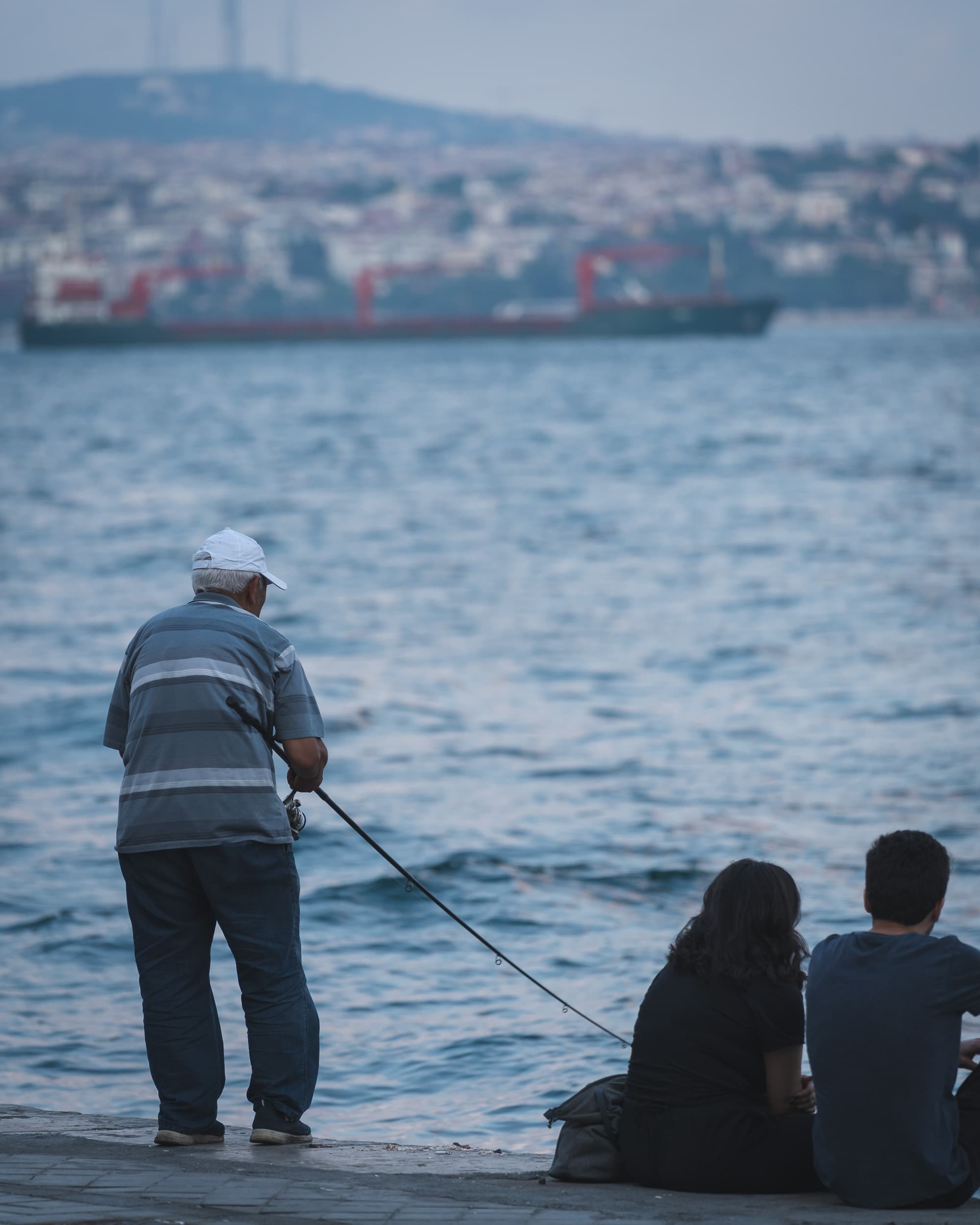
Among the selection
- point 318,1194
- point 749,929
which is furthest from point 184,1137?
point 749,929

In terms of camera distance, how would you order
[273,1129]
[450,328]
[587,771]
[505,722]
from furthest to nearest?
[450,328]
[505,722]
[587,771]
[273,1129]

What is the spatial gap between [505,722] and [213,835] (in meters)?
9.28

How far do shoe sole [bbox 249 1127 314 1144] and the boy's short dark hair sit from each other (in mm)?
1500

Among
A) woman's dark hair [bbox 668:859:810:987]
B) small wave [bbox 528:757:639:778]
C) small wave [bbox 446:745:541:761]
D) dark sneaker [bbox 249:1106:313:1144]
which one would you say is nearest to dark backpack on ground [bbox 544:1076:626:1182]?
woman's dark hair [bbox 668:859:810:987]

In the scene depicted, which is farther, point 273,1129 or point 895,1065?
point 273,1129

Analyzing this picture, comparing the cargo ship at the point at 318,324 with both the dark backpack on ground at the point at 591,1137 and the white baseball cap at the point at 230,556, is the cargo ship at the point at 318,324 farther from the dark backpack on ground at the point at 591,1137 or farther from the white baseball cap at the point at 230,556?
the dark backpack on ground at the point at 591,1137

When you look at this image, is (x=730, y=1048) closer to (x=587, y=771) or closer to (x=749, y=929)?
(x=749, y=929)

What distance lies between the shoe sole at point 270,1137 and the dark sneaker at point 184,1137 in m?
0.09

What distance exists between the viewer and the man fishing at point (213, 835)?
412 centimetres

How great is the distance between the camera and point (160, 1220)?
332 centimetres

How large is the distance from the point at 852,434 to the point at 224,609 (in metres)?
43.5

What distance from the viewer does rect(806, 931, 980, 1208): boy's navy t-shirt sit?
361 cm

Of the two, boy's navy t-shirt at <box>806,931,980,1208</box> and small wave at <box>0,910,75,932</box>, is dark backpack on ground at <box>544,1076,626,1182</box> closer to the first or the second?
boy's navy t-shirt at <box>806,931,980,1208</box>

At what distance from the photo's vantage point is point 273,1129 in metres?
4.23
